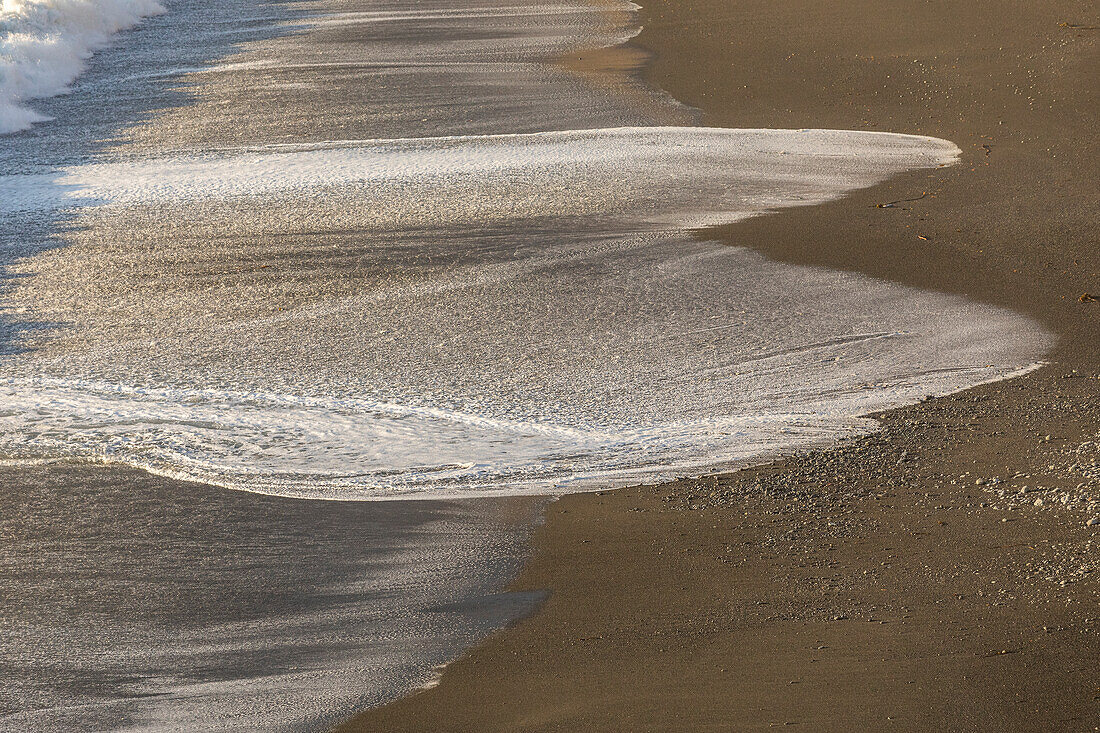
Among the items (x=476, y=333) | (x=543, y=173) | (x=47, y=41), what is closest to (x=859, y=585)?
(x=476, y=333)

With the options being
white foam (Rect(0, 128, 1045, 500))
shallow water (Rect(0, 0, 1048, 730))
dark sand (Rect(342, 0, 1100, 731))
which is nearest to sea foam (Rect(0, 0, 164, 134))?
shallow water (Rect(0, 0, 1048, 730))

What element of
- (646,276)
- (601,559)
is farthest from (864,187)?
(601,559)

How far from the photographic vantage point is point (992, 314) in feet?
24.1

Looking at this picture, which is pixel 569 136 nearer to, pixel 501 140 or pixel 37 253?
pixel 501 140

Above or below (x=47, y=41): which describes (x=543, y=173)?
below

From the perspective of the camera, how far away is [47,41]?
1783cm

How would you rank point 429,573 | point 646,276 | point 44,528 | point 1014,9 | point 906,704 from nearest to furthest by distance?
point 906,704, point 429,573, point 44,528, point 646,276, point 1014,9

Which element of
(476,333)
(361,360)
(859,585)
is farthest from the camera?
(476,333)

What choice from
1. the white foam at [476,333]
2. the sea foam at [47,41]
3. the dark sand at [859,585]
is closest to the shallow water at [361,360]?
the white foam at [476,333]

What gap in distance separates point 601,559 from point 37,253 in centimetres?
600

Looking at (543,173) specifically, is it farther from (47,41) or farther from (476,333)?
(47,41)

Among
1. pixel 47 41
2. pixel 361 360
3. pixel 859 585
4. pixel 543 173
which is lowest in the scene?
pixel 859 585

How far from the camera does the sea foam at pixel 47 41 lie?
47.4ft

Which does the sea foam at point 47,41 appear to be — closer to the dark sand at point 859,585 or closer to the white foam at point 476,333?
the white foam at point 476,333
